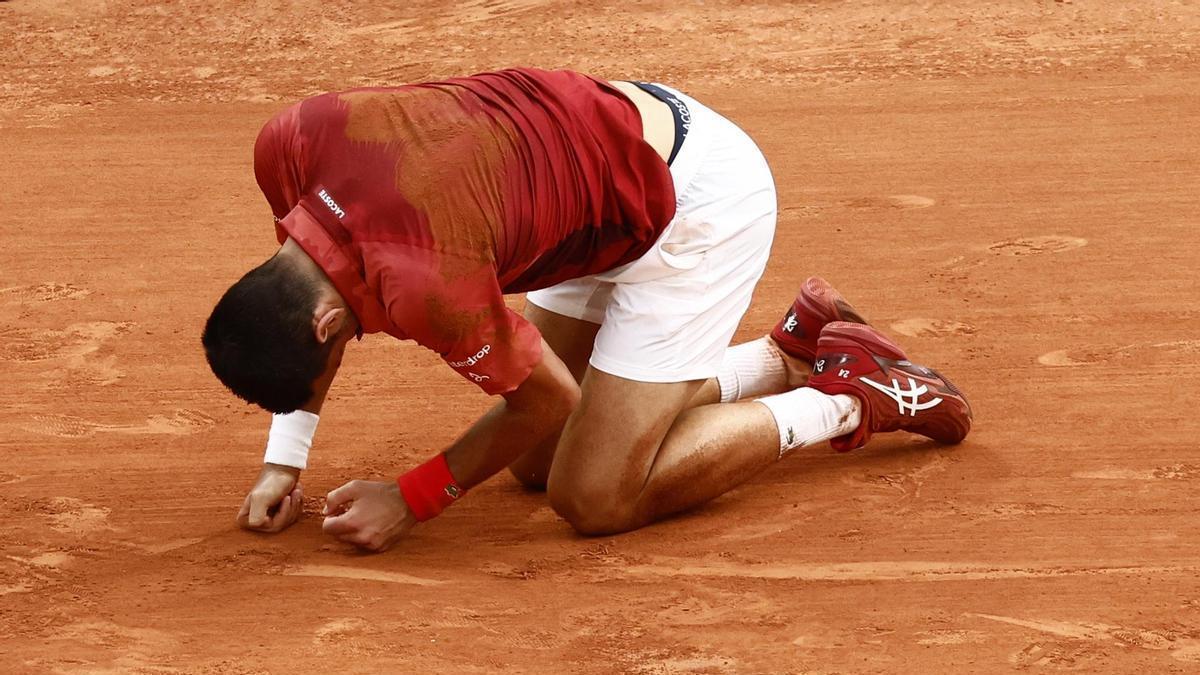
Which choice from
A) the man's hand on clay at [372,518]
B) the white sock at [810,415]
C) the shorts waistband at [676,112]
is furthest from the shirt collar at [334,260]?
the white sock at [810,415]

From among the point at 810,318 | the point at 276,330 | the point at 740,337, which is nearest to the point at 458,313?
the point at 276,330

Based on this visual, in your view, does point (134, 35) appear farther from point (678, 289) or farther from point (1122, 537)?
point (1122, 537)

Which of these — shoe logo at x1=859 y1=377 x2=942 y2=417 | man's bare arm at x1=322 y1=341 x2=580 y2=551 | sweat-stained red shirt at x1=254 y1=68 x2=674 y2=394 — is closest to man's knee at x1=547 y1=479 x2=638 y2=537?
man's bare arm at x1=322 y1=341 x2=580 y2=551

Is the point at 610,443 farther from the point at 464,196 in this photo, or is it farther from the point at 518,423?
the point at 464,196

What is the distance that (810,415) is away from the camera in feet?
12.1

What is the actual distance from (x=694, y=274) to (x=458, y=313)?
0.84 metres

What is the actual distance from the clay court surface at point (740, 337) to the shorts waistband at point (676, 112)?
0.90 m

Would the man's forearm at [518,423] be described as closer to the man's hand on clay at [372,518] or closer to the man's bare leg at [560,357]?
the man's hand on clay at [372,518]

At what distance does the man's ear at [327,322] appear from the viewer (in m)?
2.86

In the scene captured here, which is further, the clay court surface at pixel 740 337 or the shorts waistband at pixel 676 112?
the shorts waistband at pixel 676 112

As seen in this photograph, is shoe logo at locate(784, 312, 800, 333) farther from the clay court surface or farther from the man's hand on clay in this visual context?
the man's hand on clay

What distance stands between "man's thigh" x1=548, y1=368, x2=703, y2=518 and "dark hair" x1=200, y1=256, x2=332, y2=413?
2.66 feet

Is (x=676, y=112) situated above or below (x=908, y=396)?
above

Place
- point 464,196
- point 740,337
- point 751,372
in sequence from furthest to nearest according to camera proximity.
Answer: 1. point 740,337
2. point 751,372
3. point 464,196
